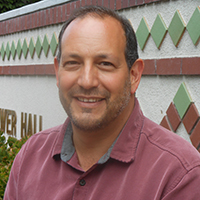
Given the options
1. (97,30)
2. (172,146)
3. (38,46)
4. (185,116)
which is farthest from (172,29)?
(38,46)

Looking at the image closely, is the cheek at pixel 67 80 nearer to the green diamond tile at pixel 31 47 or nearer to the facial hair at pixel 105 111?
the facial hair at pixel 105 111

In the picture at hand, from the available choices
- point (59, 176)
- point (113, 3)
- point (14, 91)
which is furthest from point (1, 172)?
point (14, 91)

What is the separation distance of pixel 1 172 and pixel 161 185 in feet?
7.10

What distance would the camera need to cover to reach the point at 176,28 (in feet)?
11.5

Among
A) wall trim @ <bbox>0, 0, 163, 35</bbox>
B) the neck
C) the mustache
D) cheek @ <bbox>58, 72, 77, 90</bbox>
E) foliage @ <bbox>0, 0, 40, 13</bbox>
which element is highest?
foliage @ <bbox>0, 0, 40, 13</bbox>

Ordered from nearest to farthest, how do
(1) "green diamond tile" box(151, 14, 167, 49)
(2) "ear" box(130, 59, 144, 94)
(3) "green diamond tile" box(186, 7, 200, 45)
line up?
(2) "ear" box(130, 59, 144, 94) < (3) "green diamond tile" box(186, 7, 200, 45) < (1) "green diamond tile" box(151, 14, 167, 49)

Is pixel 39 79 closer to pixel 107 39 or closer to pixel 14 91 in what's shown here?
pixel 14 91

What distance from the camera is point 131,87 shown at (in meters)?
2.06

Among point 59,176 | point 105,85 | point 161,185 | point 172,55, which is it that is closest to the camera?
point 161,185

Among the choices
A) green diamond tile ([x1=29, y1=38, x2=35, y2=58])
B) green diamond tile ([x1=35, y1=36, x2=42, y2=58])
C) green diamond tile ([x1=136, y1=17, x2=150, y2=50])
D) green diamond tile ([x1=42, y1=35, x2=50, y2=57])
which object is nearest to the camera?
green diamond tile ([x1=136, y1=17, x2=150, y2=50])

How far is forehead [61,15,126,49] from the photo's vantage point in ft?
6.12

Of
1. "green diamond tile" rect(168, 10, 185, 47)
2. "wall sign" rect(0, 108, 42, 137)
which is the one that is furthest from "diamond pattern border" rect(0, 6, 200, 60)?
"wall sign" rect(0, 108, 42, 137)

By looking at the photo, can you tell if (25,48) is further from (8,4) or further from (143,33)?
(8,4)

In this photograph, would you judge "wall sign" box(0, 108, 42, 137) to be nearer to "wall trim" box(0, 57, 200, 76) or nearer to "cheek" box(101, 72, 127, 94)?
"wall trim" box(0, 57, 200, 76)
